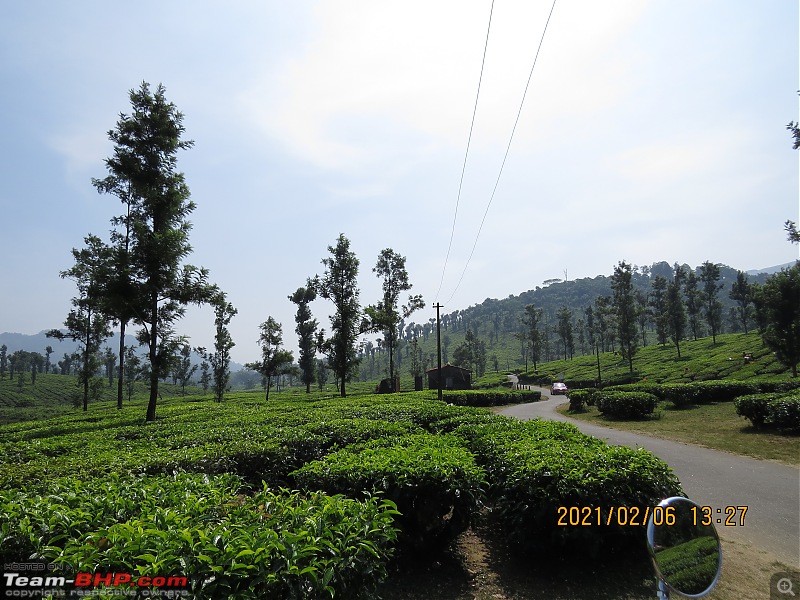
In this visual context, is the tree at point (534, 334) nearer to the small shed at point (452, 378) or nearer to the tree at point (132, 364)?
the small shed at point (452, 378)

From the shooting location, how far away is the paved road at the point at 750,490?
19.2 feet

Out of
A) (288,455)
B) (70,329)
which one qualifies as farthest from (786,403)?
(70,329)

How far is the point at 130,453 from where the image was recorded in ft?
21.7

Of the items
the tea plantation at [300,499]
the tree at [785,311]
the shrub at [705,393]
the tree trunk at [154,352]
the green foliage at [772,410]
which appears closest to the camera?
the tea plantation at [300,499]

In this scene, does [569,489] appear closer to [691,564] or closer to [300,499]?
[691,564]

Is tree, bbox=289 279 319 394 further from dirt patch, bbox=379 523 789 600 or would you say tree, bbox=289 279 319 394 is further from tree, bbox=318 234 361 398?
dirt patch, bbox=379 523 789 600

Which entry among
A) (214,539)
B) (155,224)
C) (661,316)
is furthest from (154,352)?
(661,316)

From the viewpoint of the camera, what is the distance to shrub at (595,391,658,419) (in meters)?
21.3

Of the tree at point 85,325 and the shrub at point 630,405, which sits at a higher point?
the tree at point 85,325

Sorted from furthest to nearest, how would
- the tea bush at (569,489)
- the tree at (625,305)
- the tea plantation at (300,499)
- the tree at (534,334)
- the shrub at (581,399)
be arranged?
1. the tree at (534,334)
2. the tree at (625,305)
3. the shrub at (581,399)
4. the tea bush at (569,489)
5. the tea plantation at (300,499)

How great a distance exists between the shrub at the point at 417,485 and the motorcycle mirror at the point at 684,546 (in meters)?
2.59

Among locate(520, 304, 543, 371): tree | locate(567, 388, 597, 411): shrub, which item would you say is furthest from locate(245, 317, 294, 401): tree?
locate(520, 304, 543, 371): tree

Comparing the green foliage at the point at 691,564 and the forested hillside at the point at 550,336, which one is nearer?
the green foliage at the point at 691,564

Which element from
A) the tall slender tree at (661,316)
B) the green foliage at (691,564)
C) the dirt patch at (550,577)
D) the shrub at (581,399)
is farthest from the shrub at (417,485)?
the tall slender tree at (661,316)
